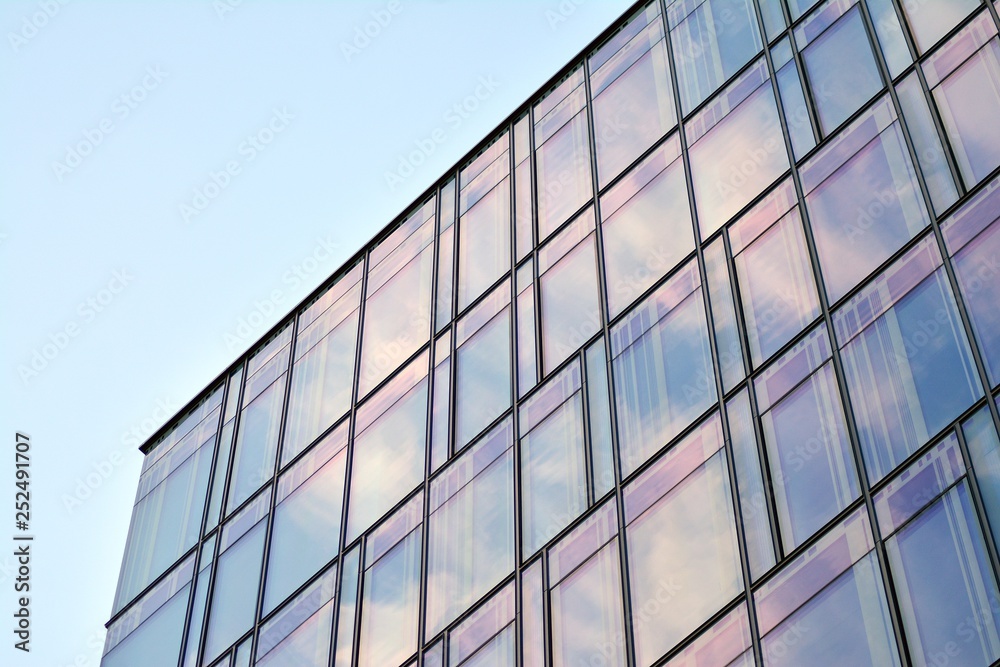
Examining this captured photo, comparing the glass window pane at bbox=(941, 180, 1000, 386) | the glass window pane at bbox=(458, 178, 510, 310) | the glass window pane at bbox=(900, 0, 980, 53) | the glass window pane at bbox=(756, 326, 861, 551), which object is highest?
the glass window pane at bbox=(458, 178, 510, 310)

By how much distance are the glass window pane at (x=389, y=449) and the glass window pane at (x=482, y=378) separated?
1000mm

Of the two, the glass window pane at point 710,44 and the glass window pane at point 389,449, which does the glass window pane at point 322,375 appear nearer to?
the glass window pane at point 389,449

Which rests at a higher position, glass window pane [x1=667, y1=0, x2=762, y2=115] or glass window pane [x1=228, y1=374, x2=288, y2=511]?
glass window pane [x1=667, y1=0, x2=762, y2=115]

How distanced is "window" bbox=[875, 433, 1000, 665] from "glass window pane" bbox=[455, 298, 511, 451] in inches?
321

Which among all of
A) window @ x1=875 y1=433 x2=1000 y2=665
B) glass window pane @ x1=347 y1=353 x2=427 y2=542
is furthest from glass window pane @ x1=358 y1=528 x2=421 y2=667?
window @ x1=875 y1=433 x2=1000 y2=665

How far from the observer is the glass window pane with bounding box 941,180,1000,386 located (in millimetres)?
13383

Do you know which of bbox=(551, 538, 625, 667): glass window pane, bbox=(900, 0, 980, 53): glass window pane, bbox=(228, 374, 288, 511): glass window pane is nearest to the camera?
bbox=(551, 538, 625, 667): glass window pane

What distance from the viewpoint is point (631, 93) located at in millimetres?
22297

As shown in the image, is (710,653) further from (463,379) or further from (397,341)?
(397,341)

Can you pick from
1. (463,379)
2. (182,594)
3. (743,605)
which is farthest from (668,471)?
(182,594)

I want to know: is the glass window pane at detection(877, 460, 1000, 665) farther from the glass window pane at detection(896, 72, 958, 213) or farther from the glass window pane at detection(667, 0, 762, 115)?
the glass window pane at detection(667, 0, 762, 115)

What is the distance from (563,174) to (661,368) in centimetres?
672

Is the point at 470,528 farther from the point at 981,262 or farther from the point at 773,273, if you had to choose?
the point at 981,262

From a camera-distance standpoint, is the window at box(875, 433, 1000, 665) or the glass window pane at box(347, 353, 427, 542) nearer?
the window at box(875, 433, 1000, 665)
